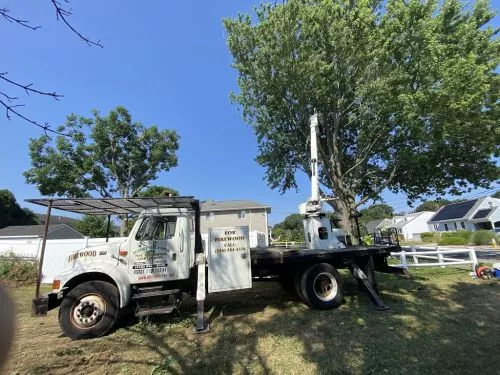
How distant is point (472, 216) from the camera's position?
48219 mm

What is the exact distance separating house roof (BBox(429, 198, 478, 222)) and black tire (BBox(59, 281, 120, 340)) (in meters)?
57.1

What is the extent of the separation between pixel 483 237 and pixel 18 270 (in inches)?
1527

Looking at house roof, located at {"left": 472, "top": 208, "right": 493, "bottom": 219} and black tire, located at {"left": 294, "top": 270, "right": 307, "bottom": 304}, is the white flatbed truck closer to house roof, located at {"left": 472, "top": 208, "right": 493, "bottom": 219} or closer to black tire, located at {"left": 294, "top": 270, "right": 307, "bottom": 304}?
black tire, located at {"left": 294, "top": 270, "right": 307, "bottom": 304}

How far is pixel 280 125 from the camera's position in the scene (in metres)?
18.2

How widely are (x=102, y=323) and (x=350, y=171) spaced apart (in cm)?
1425

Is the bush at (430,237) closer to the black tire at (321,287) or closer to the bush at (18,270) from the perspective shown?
the black tire at (321,287)


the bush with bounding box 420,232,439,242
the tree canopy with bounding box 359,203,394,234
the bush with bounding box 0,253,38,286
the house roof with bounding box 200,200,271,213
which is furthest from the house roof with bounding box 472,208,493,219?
the bush with bounding box 0,253,38,286

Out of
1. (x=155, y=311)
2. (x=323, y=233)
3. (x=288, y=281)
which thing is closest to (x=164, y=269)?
(x=155, y=311)

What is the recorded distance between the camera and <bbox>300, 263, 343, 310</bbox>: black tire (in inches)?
308

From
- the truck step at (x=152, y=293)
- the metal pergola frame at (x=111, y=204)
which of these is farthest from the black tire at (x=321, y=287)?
the truck step at (x=152, y=293)

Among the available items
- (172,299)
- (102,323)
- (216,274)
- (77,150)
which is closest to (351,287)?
(216,274)

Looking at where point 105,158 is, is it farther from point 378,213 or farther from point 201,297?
point 378,213

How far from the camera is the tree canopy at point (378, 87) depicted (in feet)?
41.8

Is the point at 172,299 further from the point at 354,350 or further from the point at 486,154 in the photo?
the point at 486,154
